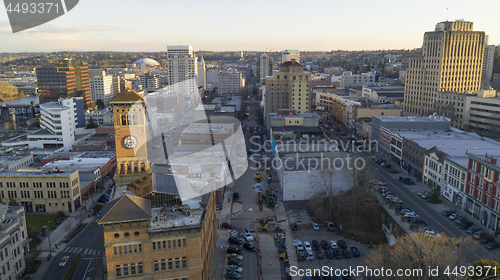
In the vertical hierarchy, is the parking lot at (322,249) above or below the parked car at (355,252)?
below

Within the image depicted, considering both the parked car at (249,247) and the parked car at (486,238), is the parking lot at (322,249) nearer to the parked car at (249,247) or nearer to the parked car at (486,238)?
the parked car at (249,247)

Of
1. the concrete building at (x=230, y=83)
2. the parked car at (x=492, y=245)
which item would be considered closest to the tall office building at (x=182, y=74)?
the concrete building at (x=230, y=83)

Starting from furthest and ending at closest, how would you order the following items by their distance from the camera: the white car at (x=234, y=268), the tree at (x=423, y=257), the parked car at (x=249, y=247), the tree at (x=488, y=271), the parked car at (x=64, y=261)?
the parked car at (x=249, y=247)
the parked car at (x=64, y=261)
the white car at (x=234, y=268)
the tree at (x=423, y=257)
the tree at (x=488, y=271)

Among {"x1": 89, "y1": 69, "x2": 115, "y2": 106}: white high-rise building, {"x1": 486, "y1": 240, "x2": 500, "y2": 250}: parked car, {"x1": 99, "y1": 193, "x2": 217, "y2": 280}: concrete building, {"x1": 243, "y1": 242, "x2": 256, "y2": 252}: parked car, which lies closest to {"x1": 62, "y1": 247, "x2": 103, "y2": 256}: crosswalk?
{"x1": 99, "y1": 193, "x2": 217, "y2": 280}: concrete building

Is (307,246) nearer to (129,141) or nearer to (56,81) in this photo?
(129,141)

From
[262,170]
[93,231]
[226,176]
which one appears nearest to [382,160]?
[262,170]

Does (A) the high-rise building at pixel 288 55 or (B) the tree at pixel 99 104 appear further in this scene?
(A) the high-rise building at pixel 288 55
